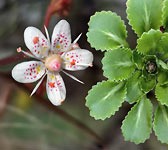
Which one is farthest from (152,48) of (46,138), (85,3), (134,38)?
(46,138)

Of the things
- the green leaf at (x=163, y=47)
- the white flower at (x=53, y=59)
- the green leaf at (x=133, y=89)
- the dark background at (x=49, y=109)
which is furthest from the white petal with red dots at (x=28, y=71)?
the dark background at (x=49, y=109)

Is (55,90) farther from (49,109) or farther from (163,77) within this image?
(49,109)

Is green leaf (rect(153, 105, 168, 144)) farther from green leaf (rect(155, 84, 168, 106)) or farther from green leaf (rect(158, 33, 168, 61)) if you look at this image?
green leaf (rect(158, 33, 168, 61))

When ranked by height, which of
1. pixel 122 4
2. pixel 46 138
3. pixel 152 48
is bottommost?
pixel 46 138

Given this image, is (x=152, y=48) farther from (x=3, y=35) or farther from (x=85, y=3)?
(x=3, y=35)

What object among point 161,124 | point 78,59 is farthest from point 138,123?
point 78,59

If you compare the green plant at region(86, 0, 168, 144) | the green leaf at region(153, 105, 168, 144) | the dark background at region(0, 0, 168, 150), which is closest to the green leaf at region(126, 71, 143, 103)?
the green plant at region(86, 0, 168, 144)
